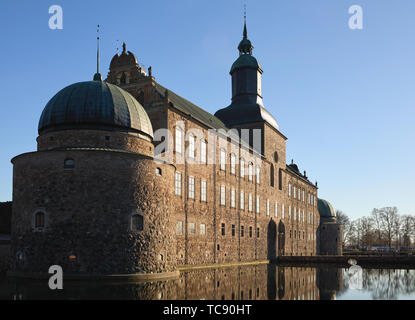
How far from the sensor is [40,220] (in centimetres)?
2169

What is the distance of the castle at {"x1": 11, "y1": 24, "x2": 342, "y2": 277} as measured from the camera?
69.8 feet

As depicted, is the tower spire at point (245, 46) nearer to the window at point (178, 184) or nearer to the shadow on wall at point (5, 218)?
the window at point (178, 184)

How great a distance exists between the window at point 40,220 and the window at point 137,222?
4.37 metres

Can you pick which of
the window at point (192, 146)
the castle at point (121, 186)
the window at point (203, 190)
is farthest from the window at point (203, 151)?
the window at point (203, 190)

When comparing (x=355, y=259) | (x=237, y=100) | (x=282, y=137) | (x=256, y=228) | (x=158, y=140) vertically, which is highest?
(x=237, y=100)

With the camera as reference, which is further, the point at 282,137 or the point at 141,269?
the point at 282,137

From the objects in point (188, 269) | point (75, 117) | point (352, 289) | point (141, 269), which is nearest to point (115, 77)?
point (75, 117)

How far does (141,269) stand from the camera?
21.7 meters

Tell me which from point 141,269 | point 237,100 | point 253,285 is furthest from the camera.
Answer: point 237,100

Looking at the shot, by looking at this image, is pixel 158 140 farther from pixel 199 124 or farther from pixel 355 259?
pixel 355 259

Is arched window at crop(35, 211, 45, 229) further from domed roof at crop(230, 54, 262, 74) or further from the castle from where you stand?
domed roof at crop(230, 54, 262, 74)

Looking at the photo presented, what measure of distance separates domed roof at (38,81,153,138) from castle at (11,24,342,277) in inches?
2.2

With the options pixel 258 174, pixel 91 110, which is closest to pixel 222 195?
pixel 258 174

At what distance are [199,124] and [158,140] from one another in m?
5.31
